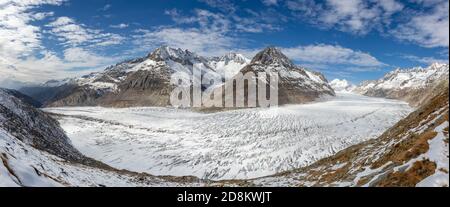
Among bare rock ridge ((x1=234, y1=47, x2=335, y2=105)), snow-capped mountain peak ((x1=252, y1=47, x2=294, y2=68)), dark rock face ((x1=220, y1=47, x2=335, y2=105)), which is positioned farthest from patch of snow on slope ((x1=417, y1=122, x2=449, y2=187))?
snow-capped mountain peak ((x1=252, y1=47, x2=294, y2=68))

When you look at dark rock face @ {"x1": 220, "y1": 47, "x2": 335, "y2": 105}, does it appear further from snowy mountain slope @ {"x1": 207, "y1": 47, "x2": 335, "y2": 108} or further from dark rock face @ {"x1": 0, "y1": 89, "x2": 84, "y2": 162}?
dark rock face @ {"x1": 0, "y1": 89, "x2": 84, "y2": 162}

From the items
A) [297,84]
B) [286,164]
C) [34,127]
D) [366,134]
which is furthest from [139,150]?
[297,84]

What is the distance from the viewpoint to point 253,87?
14775cm

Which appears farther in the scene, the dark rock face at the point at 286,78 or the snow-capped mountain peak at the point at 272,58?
the snow-capped mountain peak at the point at 272,58

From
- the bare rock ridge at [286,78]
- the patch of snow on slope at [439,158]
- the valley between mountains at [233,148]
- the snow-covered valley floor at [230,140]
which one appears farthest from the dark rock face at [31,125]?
the bare rock ridge at [286,78]

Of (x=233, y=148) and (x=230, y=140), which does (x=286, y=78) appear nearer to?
(x=230, y=140)

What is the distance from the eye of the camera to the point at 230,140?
175ft

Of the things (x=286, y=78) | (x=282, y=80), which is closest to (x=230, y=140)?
(x=282, y=80)

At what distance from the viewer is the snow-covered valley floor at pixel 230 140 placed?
43.1m

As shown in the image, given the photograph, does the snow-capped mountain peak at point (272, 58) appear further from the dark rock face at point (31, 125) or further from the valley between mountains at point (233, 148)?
the dark rock face at point (31, 125)

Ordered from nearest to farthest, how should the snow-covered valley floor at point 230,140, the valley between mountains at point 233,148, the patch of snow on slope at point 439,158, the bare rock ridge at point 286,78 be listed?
the patch of snow on slope at point 439,158 → the valley between mountains at point 233,148 → the snow-covered valley floor at point 230,140 → the bare rock ridge at point 286,78

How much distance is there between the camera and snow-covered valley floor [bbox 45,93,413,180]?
4306 centimetres
